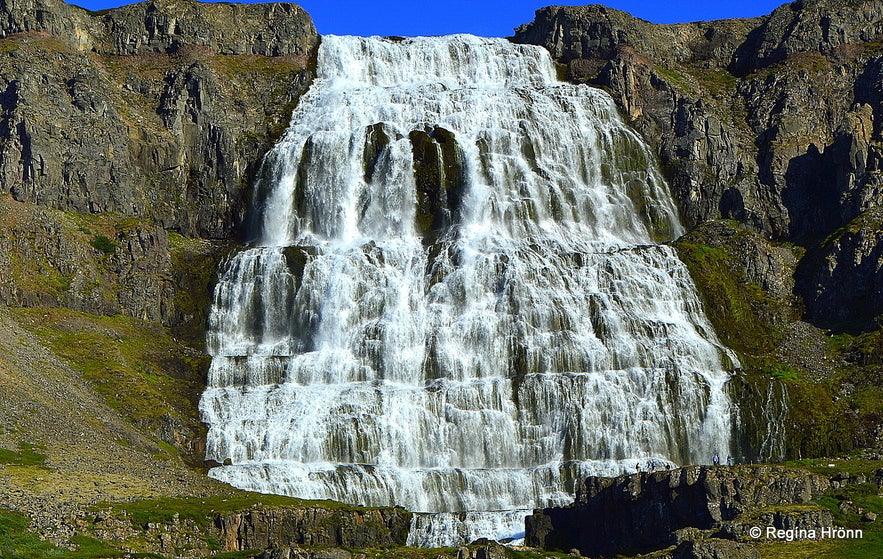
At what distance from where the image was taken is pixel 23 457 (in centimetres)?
11119

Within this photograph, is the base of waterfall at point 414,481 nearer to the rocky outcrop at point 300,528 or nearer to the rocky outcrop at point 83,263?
the rocky outcrop at point 300,528

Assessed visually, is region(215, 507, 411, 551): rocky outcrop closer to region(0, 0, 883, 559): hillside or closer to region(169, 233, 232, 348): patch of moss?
region(0, 0, 883, 559): hillside

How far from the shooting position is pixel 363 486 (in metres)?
121

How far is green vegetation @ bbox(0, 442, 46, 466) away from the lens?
360ft

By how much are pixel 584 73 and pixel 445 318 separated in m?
57.3

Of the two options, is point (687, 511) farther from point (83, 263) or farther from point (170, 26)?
point (170, 26)

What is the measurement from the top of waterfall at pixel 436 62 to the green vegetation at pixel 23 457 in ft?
259

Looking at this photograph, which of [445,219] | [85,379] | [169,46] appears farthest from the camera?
[169,46]

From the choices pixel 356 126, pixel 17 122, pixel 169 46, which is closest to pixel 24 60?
pixel 17 122

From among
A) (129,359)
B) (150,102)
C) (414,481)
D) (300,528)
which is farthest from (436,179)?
(300,528)

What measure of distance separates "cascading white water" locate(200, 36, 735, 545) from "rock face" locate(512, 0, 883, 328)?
643cm

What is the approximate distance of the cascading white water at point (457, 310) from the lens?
416ft

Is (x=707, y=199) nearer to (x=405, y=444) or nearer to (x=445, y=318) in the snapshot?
(x=445, y=318)

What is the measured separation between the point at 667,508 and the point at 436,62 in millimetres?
91707
